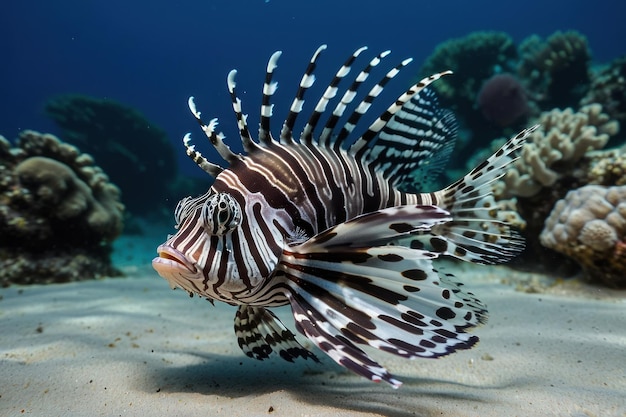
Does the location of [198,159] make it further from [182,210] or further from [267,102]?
[267,102]

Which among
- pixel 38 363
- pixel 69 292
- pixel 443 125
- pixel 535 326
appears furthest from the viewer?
pixel 69 292

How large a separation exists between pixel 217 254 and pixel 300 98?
45.0 inches

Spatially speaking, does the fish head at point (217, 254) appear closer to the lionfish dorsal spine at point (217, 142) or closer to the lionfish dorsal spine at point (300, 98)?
the lionfish dorsal spine at point (217, 142)

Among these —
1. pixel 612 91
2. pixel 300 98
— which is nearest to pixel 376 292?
pixel 300 98

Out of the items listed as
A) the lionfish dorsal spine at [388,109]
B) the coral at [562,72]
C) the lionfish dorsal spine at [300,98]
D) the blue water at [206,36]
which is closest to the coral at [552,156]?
the lionfish dorsal spine at [388,109]

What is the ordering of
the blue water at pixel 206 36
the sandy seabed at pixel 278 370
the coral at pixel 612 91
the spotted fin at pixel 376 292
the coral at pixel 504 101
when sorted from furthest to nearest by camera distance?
the blue water at pixel 206 36
the coral at pixel 504 101
the coral at pixel 612 91
the sandy seabed at pixel 278 370
the spotted fin at pixel 376 292

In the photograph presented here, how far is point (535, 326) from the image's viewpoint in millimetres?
3936

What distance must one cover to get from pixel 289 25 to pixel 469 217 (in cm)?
8765

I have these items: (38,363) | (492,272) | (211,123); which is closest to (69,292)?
(38,363)

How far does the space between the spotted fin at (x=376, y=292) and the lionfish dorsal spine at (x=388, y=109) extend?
968mm

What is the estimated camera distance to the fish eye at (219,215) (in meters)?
2.08

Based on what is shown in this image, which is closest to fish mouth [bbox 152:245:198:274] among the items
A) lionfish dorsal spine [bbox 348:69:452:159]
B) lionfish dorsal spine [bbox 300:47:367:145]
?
lionfish dorsal spine [bbox 300:47:367:145]

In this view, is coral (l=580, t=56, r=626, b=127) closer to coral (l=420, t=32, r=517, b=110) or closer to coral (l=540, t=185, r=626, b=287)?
coral (l=420, t=32, r=517, b=110)

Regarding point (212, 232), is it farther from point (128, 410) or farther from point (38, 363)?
point (38, 363)
